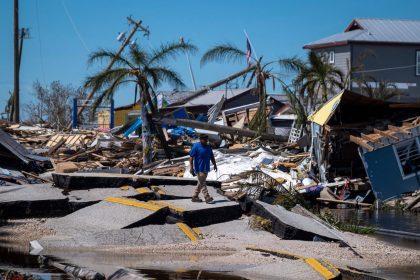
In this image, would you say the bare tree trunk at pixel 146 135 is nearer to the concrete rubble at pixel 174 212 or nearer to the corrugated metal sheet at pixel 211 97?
the concrete rubble at pixel 174 212

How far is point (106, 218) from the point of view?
1366cm

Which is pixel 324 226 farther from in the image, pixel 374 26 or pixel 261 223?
pixel 374 26

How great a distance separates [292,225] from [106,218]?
334 cm

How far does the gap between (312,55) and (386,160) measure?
31.2ft

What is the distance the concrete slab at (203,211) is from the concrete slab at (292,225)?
1.72 ft

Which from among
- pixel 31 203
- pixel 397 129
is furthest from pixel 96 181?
pixel 397 129

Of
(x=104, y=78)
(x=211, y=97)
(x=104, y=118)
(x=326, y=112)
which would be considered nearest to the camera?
(x=326, y=112)

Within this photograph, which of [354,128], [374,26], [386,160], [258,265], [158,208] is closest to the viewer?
[258,265]

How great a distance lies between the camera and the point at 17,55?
1674 inches

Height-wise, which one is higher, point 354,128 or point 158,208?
point 354,128

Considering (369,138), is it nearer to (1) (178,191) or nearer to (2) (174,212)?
(1) (178,191)

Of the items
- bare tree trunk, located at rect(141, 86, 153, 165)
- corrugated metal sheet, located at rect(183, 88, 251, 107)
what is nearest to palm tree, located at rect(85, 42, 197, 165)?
bare tree trunk, located at rect(141, 86, 153, 165)

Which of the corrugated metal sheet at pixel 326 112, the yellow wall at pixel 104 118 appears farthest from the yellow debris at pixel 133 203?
the yellow wall at pixel 104 118

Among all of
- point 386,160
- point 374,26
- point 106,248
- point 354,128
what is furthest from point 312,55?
point 106,248
